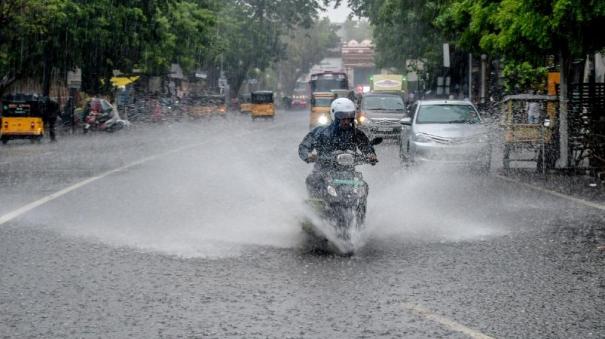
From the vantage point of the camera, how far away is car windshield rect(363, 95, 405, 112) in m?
35.0

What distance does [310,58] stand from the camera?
13700cm

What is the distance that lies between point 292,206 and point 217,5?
57653mm

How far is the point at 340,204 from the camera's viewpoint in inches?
384

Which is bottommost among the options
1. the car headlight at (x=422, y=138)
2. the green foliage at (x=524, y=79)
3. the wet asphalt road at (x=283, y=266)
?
the wet asphalt road at (x=283, y=266)

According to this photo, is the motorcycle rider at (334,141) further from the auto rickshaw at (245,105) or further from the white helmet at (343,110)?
the auto rickshaw at (245,105)

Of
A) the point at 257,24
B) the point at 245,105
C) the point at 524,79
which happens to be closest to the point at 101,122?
the point at 524,79

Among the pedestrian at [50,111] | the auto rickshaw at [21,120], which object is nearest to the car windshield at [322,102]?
the pedestrian at [50,111]

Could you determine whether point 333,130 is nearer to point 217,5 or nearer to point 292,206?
point 292,206

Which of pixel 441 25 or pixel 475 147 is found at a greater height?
pixel 441 25

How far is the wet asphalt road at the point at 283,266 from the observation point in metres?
6.62

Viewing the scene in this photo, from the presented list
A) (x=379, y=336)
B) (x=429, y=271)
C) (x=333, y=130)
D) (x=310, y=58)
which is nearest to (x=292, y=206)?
(x=333, y=130)

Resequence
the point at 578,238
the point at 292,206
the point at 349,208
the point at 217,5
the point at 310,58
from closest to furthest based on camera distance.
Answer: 1. the point at 349,208
2. the point at 578,238
3. the point at 292,206
4. the point at 217,5
5. the point at 310,58

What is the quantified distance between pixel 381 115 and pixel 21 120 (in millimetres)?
12540

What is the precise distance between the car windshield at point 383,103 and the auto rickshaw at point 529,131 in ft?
42.9
